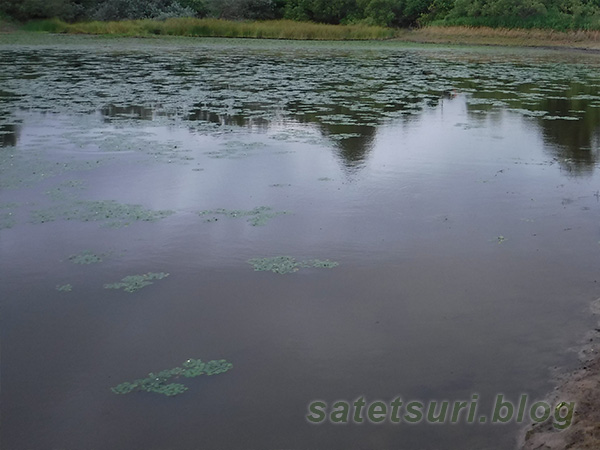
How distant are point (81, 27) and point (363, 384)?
46.7 metres

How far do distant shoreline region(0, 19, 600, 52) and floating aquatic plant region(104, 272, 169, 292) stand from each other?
127ft

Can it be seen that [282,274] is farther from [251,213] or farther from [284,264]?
[251,213]

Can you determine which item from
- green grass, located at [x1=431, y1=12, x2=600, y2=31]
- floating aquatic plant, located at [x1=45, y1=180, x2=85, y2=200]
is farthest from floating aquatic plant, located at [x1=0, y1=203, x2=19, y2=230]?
green grass, located at [x1=431, y1=12, x2=600, y2=31]

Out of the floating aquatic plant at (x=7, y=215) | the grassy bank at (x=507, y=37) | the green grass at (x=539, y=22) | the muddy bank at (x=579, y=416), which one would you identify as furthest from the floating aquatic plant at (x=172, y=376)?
the green grass at (x=539, y=22)

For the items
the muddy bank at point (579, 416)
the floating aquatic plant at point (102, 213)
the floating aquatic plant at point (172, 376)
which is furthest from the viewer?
the floating aquatic plant at point (102, 213)

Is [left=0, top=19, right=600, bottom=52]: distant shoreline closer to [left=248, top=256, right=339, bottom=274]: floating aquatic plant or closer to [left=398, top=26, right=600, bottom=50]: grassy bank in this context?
[left=398, top=26, right=600, bottom=50]: grassy bank

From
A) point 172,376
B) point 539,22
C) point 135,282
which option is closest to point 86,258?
point 135,282

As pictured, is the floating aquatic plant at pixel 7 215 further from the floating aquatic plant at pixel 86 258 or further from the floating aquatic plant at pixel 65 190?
the floating aquatic plant at pixel 86 258

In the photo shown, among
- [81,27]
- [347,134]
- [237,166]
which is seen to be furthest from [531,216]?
[81,27]

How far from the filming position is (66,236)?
5.62 m

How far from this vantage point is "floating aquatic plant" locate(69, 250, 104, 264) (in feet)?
16.8

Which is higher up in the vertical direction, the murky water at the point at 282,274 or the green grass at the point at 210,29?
the green grass at the point at 210,29

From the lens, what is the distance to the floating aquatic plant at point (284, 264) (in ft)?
16.7

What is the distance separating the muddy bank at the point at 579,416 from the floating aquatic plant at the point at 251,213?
3136mm
